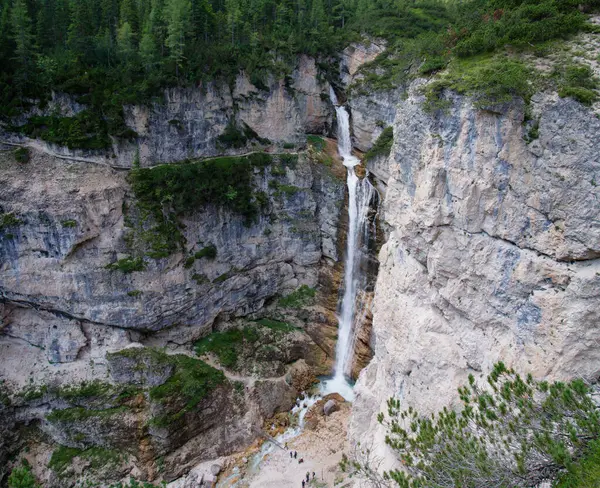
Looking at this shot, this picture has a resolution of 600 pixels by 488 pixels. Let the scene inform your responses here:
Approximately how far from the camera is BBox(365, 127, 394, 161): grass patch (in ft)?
102

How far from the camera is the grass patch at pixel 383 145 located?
102 ft

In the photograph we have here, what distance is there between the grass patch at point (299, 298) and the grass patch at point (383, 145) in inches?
425

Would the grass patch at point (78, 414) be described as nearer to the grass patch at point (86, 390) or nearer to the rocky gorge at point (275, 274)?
the rocky gorge at point (275, 274)

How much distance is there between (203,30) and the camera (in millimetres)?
34531

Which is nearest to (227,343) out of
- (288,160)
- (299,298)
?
(299,298)

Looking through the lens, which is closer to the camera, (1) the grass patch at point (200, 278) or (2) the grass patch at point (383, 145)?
(1) the grass patch at point (200, 278)

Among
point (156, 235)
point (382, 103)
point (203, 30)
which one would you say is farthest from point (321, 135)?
point (156, 235)

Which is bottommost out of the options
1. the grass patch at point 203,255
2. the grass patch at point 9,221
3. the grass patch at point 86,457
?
the grass patch at point 86,457

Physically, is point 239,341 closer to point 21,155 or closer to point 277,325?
point 277,325

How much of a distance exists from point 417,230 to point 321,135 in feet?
75.0

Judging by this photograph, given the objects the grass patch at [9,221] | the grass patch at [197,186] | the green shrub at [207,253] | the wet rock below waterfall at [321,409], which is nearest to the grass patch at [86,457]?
the wet rock below waterfall at [321,409]

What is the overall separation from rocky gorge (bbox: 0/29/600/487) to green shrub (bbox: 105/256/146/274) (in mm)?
226

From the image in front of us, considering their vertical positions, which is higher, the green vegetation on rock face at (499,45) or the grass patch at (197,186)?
the green vegetation on rock face at (499,45)

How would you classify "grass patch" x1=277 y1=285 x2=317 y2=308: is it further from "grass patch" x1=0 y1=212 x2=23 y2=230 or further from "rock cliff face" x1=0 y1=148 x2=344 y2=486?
"grass patch" x1=0 y1=212 x2=23 y2=230
